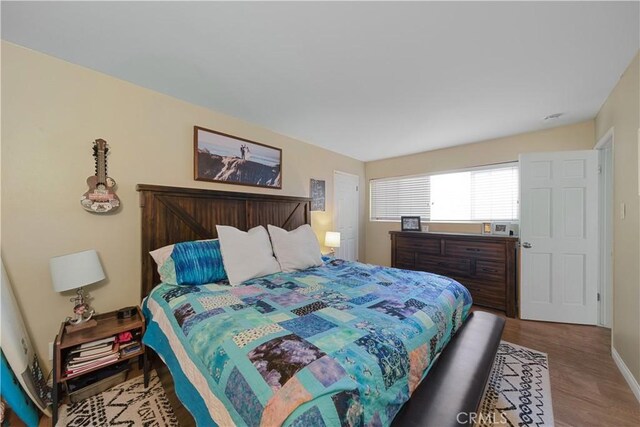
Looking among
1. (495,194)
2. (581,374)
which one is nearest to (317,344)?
(581,374)

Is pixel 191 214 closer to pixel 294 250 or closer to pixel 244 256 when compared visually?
pixel 244 256

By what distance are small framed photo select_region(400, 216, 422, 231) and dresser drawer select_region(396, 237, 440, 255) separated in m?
0.27

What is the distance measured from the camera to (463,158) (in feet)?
12.5

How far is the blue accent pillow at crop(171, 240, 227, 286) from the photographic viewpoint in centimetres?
194

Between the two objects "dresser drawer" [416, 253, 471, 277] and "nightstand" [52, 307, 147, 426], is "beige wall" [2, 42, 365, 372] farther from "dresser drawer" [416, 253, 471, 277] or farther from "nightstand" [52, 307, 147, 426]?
"dresser drawer" [416, 253, 471, 277]

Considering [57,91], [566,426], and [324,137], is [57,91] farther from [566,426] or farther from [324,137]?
[566,426]

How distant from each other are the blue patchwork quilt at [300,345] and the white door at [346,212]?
2436 mm

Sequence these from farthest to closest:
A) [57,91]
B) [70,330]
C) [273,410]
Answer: [57,91], [70,330], [273,410]

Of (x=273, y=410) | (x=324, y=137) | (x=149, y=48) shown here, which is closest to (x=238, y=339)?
(x=273, y=410)

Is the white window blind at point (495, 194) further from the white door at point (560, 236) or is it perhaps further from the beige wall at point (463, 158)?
the white door at point (560, 236)

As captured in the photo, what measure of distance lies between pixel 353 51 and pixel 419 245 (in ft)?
9.81

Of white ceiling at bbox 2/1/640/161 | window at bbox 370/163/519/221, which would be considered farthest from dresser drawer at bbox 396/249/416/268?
white ceiling at bbox 2/1/640/161

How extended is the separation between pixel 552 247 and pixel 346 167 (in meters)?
3.08

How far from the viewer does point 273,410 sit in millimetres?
797
